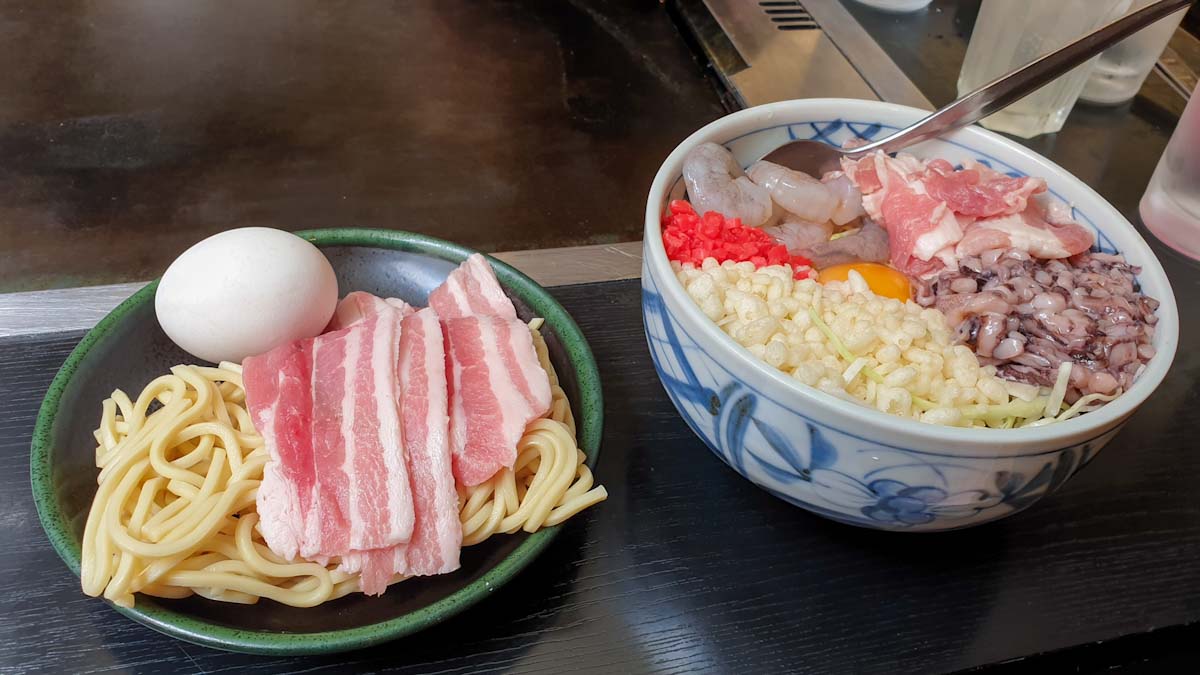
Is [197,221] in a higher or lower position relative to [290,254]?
lower

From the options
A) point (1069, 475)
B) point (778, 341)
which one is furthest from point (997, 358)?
point (778, 341)

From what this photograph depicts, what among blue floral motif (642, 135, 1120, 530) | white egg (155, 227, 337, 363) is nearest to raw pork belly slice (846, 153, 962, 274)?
blue floral motif (642, 135, 1120, 530)

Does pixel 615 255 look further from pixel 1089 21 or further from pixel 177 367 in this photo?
pixel 1089 21

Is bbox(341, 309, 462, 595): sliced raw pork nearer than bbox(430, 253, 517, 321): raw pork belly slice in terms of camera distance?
Yes

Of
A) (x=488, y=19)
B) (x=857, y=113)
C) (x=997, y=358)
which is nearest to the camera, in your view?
(x=997, y=358)

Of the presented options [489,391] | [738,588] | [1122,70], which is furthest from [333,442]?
[1122,70]

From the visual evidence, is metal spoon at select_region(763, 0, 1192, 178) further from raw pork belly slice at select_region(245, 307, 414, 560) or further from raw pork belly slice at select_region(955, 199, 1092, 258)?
raw pork belly slice at select_region(245, 307, 414, 560)

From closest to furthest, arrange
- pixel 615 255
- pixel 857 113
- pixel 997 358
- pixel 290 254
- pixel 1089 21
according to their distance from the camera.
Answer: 1. pixel 997 358
2. pixel 290 254
3. pixel 857 113
4. pixel 615 255
5. pixel 1089 21

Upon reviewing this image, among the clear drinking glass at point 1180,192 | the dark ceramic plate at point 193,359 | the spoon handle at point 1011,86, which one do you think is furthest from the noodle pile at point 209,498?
the clear drinking glass at point 1180,192
